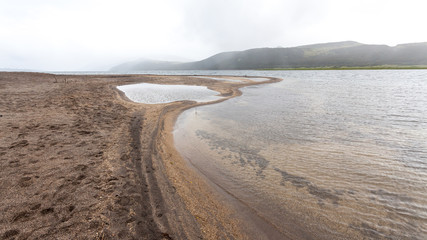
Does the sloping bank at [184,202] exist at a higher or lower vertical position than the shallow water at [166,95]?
lower

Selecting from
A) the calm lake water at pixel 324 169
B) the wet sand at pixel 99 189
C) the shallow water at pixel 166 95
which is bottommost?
the calm lake water at pixel 324 169

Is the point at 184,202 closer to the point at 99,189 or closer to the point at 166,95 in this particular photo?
the point at 99,189

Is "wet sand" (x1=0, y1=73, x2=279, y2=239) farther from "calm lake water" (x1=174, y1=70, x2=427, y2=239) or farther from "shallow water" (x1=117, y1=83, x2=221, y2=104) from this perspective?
"shallow water" (x1=117, y1=83, x2=221, y2=104)

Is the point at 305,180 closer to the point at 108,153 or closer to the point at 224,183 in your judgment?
the point at 224,183

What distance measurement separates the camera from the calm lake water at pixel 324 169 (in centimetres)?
481

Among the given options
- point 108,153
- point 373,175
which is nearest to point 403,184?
point 373,175

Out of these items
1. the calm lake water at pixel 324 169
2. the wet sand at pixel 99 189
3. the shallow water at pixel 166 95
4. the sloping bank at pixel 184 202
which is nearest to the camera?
the wet sand at pixel 99 189

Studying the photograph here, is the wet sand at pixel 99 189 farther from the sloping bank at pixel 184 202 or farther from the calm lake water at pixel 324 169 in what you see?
the calm lake water at pixel 324 169

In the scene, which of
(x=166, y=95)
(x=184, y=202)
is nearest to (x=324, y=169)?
(x=184, y=202)

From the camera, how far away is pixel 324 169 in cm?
727

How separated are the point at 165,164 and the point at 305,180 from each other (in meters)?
5.83

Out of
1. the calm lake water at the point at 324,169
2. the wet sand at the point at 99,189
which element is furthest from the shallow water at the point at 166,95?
the wet sand at the point at 99,189

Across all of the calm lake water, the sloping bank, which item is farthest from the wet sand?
the calm lake water

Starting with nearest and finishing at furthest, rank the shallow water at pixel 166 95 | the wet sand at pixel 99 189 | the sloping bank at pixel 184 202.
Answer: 1. the wet sand at pixel 99 189
2. the sloping bank at pixel 184 202
3. the shallow water at pixel 166 95
